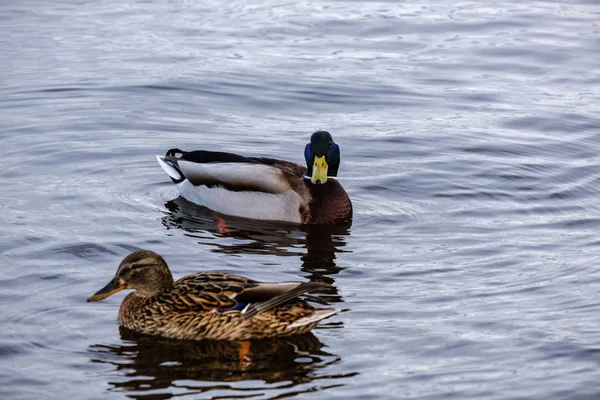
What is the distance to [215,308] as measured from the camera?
9156 mm

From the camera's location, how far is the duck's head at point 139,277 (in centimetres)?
934

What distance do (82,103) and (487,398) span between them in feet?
32.2

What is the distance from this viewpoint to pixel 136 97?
55.3ft

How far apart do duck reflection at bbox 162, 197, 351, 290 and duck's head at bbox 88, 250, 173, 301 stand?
1862mm

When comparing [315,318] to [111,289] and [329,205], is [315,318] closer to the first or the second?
[111,289]

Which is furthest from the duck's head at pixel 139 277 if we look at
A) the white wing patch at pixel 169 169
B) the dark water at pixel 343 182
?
the white wing patch at pixel 169 169

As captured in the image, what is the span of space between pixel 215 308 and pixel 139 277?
67 cm

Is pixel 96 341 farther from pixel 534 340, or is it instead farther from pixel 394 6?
pixel 394 6

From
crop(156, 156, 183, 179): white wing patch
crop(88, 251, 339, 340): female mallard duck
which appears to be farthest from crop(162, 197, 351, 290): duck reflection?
crop(88, 251, 339, 340): female mallard duck

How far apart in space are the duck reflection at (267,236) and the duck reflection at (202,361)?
190cm

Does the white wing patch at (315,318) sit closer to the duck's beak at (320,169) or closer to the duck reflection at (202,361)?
the duck reflection at (202,361)

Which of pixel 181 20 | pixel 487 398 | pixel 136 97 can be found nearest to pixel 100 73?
pixel 136 97

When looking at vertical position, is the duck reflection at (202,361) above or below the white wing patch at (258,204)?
below

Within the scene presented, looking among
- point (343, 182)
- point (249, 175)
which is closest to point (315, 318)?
point (249, 175)
